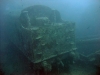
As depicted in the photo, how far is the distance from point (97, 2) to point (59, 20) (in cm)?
370

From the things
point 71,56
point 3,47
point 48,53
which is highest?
point 48,53

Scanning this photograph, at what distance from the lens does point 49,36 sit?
4.77 metres

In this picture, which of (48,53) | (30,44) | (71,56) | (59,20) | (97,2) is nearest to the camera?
(30,44)

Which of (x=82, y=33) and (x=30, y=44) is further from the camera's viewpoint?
(x=82, y=33)

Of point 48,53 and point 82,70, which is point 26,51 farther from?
point 82,70

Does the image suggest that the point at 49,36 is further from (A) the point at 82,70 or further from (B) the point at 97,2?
(B) the point at 97,2

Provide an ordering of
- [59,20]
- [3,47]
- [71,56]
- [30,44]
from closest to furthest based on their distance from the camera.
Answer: [30,44]
[71,56]
[59,20]
[3,47]

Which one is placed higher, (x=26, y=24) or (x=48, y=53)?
(x=26, y=24)

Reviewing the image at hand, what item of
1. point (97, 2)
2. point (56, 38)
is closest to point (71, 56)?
point (56, 38)

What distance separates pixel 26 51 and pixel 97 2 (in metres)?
6.29

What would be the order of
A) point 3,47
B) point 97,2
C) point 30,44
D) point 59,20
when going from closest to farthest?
1. point 30,44
2. point 59,20
3. point 3,47
4. point 97,2

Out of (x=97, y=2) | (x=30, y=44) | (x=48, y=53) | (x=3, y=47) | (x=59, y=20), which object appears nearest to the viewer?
(x=30, y=44)

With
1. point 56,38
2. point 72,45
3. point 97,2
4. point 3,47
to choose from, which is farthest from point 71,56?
point 97,2

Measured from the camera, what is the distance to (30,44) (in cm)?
450
